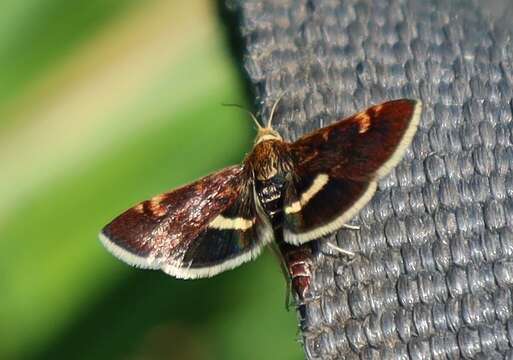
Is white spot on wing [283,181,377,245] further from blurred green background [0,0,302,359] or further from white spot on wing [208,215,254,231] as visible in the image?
blurred green background [0,0,302,359]

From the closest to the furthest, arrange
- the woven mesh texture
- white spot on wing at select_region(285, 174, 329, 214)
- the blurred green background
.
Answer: the woven mesh texture
white spot on wing at select_region(285, 174, 329, 214)
the blurred green background

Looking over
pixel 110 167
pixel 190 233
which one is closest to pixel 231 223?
pixel 190 233

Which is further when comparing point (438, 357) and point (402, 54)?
point (402, 54)

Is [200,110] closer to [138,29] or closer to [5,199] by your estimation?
[138,29]

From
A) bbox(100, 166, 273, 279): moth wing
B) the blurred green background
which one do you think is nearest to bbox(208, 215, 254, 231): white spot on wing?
bbox(100, 166, 273, 279): moth wing

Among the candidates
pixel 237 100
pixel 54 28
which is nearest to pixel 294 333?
pixel 237 100

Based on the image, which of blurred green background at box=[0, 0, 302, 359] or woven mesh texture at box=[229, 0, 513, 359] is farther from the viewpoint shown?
blurred green background at box=[0, 0, 302, 359]

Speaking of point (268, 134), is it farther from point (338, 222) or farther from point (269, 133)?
point (338, 222)
